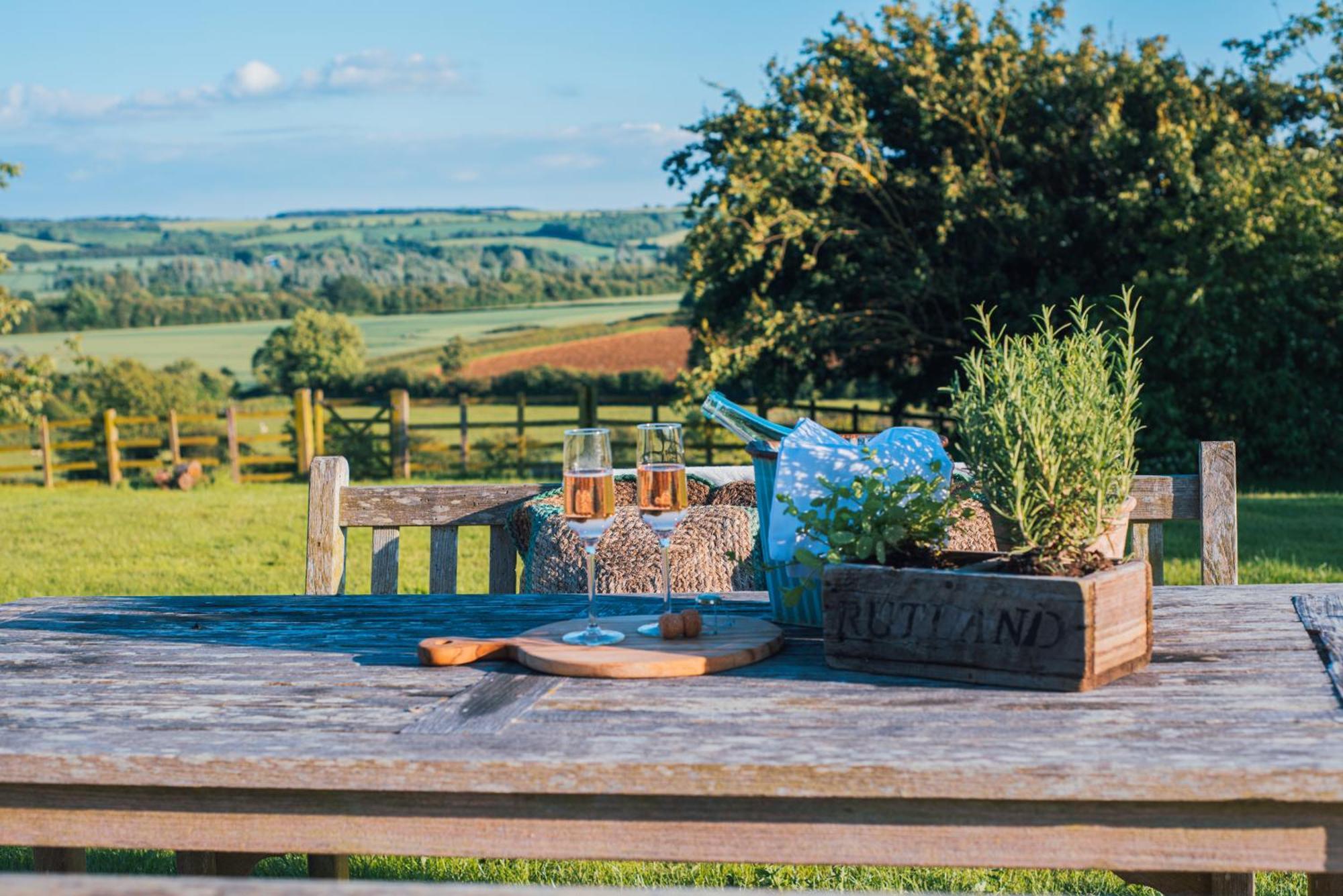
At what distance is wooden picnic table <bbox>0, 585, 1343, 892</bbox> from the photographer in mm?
1561

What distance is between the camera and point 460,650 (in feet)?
6.97

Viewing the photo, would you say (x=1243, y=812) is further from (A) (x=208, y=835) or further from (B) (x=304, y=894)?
(A) (x=208, y=835)

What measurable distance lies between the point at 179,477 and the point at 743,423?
1665cm

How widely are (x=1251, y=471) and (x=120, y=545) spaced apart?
11.7 m

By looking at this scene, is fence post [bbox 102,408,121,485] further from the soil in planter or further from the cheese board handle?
the soil in planter

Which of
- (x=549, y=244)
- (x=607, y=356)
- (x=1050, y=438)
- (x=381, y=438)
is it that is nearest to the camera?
(x=1050, y=438)

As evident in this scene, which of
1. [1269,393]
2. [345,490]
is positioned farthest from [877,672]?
[1269,393]

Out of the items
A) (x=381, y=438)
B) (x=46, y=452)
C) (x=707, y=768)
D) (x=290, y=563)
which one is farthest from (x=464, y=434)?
(x=707, y=768)

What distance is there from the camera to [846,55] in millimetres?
15203

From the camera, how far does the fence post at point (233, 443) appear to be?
1856 cm

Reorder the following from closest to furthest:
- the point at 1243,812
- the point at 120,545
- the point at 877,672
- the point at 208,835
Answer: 1. the point at 1243,812
2. the point at 208,835
3. the point at 877,672
4. the point at 120,545

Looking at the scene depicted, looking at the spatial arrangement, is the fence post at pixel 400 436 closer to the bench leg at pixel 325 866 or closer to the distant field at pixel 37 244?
the bench leg at pixel 325 866

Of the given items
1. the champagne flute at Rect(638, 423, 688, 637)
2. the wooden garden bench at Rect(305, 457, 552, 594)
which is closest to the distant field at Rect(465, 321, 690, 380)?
the wooden garden bench at Rect(305, 457, 552, 594)

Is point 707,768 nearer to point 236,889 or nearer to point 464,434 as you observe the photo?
point 236,889
